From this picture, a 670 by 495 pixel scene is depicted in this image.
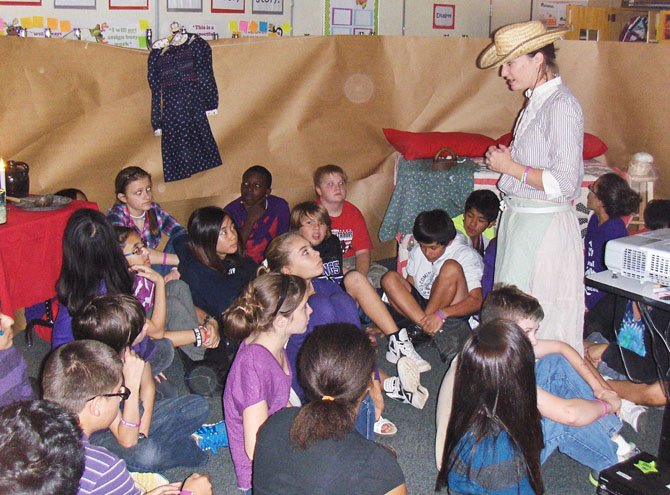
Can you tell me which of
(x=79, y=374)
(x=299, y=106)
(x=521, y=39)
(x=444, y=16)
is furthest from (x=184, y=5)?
(x=79, y=374)

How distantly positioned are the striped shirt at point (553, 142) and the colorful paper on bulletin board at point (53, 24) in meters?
2.71

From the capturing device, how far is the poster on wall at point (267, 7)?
197 inches

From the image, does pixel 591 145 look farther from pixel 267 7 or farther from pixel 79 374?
pixel 79 374

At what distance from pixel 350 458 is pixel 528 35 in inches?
74.6

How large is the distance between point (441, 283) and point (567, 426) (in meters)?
1.39

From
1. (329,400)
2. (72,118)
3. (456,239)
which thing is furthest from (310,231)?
(329,400)

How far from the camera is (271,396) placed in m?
2.49

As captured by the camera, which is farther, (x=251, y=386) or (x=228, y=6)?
(x=228, y=6)

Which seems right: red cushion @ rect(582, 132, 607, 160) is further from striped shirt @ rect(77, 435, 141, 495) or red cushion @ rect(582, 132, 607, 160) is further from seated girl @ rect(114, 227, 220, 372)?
striped shirt @ rect(77, 435, 141, 495)

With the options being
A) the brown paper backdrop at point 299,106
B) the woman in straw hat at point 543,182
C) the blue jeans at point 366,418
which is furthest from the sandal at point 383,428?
the brown paper backdrop at point 299,106

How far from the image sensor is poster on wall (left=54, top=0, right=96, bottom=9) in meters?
4.28

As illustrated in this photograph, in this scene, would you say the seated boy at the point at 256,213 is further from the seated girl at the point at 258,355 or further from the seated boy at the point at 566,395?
the seated boy at the point at 566,395

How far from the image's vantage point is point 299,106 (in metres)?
4.99

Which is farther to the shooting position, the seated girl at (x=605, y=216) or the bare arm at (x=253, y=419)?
the seated girl at (x=605, y=216)
